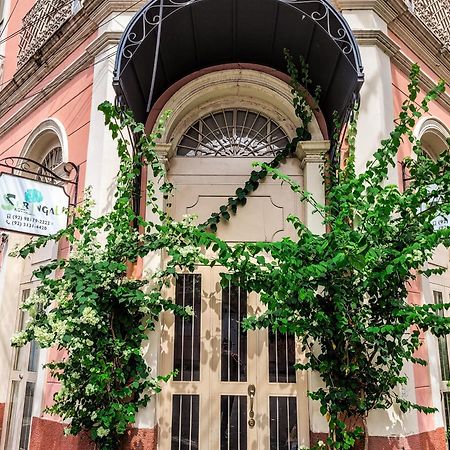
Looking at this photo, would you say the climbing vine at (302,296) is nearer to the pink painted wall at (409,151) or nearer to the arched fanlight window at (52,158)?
the pink painted wall at (409,151)

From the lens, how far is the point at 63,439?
4.63 m

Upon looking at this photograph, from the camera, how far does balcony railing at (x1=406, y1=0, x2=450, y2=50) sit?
6203mm

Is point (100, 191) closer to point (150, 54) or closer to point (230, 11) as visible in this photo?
point (150, 54)

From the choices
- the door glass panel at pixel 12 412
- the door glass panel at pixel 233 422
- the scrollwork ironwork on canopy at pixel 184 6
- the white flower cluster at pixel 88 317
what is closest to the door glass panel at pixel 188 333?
the door glass panel at pixel 233 422

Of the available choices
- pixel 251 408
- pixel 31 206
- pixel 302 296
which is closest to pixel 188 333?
pixel 251 408

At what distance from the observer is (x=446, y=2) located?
6.88 m

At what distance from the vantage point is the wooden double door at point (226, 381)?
458cm

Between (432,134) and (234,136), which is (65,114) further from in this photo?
(432,134)

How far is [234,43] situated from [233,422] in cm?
394

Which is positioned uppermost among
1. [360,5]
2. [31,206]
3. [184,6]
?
[360,5]

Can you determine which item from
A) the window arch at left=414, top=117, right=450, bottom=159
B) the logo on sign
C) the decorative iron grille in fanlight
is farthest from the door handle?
the window arch at left=414, top=117, right=450, bottom=159

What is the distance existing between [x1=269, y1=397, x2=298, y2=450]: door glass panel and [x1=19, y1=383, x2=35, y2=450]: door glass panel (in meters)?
3.00

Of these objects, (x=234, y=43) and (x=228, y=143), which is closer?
(x=234, y=43)

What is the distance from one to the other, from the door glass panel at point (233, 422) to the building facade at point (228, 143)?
13 mm
